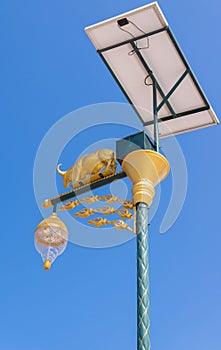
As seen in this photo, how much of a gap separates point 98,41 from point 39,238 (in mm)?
2357

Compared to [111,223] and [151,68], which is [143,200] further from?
[151,68]

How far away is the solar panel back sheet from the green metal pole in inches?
77.6

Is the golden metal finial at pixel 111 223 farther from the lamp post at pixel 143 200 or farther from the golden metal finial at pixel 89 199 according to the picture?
the golden metal finial at pixel 89 199

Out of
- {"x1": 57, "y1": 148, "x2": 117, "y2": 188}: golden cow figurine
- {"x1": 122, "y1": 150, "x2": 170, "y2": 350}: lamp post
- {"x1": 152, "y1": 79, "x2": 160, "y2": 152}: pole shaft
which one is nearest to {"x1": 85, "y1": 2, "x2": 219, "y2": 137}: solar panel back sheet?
{"x1": 152, "y1": 79, "x2": 160, "y2": 152}: pole shaft

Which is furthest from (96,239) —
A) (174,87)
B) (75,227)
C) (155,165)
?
(174,87)

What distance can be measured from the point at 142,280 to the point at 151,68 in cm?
301

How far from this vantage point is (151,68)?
7.04 meters

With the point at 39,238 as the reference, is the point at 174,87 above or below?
above

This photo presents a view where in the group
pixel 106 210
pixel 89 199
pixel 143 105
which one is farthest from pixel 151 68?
pixel 106 210

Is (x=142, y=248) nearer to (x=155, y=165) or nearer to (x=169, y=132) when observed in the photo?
(x=155, y=165)

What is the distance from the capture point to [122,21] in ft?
20.9

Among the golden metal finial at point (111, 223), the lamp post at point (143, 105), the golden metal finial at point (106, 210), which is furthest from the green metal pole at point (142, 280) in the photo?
the golden metal finial at point (106, 210)

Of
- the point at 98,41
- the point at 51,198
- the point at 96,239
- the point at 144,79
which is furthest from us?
the point at 144,79

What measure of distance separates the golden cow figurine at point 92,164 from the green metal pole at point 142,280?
2.56 ft
